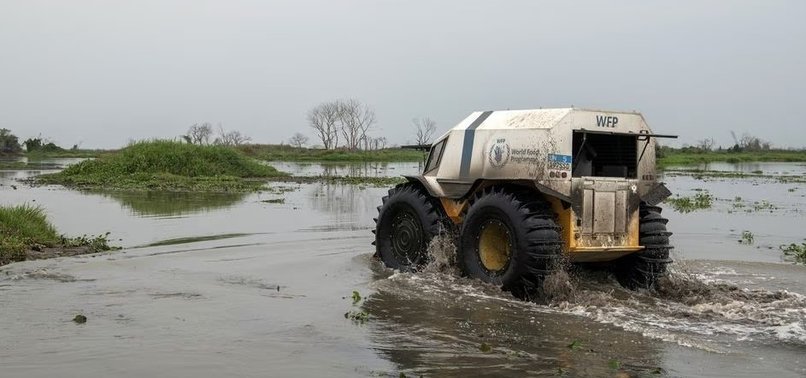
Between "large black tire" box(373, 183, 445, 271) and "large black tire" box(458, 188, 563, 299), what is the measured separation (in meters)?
1.14

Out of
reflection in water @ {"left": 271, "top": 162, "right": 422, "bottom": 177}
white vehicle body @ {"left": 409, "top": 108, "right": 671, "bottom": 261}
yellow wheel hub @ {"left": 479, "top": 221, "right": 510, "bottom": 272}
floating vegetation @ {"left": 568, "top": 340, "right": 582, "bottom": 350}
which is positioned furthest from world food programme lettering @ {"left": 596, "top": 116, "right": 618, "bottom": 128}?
reflection in water @ {"left": 271, "top": 162, "right": 422, "bottom": 177}

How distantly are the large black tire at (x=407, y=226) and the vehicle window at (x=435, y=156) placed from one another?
0.41 metres

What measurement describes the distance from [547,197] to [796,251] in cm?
749

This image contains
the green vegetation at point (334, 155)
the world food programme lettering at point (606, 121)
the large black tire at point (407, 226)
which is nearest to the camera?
the world food programme lettering at point (606, 121)

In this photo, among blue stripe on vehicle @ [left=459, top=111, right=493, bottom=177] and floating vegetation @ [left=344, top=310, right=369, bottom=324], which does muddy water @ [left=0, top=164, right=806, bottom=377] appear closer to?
floating vegetation @ [left=344, top=310, right=369, bottom=324]

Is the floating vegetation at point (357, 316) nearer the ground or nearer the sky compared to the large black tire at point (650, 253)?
nearer the ground

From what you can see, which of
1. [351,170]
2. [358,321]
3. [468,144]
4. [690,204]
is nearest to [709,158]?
[351,170]

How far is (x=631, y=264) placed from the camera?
10492mm

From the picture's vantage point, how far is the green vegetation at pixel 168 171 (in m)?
32.4

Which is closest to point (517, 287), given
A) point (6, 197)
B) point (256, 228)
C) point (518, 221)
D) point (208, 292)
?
point (518, 221)

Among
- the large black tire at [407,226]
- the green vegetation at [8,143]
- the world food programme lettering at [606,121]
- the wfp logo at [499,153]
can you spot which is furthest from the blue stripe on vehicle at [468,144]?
the green vegetation at [8,143]

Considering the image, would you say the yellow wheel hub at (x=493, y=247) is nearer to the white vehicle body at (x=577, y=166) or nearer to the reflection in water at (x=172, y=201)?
the white vehicle body at (x=577, y=166)

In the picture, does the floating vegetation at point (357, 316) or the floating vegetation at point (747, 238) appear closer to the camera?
the floating vegetation at point (357, 316)

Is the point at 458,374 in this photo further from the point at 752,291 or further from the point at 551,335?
the point at 752,291
